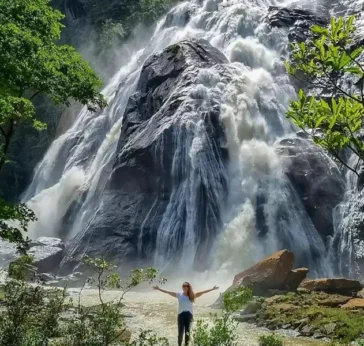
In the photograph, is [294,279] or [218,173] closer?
[294,279]

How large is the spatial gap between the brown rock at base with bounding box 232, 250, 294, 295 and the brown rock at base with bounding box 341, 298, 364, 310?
3809 mm

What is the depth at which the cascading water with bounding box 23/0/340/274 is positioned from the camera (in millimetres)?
31172

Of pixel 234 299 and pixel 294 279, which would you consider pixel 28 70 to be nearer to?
pixel 234 299

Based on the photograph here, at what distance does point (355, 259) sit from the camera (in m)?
29.3

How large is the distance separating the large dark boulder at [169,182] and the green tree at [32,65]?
1974 centimetres

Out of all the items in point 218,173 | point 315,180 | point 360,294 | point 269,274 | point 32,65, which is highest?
point 218,173

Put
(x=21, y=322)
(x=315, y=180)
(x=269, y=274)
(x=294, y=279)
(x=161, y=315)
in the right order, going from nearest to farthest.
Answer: (x=21, y=322) → (x=161, y=315) → (x=269, y=274) → (x=294, y=279) → (x=315, y=180)

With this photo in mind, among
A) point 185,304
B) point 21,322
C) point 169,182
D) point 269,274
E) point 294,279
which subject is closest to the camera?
point 21,322

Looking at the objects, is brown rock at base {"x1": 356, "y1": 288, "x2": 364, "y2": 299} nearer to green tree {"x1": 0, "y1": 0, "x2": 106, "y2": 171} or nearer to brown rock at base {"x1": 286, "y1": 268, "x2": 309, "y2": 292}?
brown rock at base {"x1": 286, "y1": 268, "x2": 309, "y2": 292}

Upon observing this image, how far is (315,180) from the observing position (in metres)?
33.3

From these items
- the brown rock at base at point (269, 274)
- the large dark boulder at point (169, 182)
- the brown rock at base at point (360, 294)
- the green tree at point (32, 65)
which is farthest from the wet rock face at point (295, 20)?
the green tree at point (32, 65)

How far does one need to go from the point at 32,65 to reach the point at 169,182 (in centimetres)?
2389

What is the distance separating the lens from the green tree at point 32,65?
32.8ft

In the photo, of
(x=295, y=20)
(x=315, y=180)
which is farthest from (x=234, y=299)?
(x=295, y=20)
